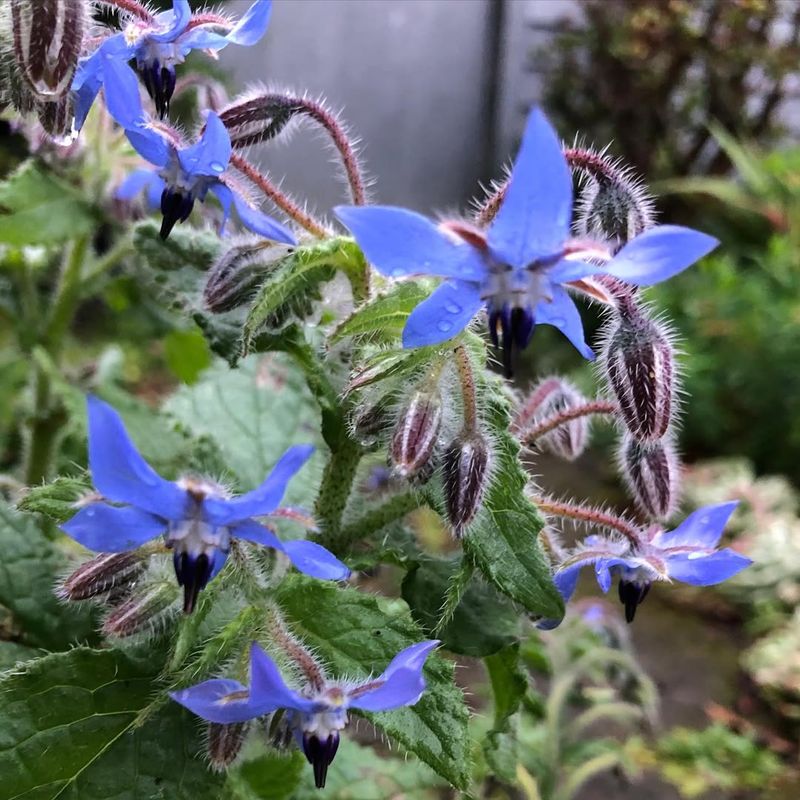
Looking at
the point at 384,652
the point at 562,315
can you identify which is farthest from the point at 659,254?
the point at 384,652

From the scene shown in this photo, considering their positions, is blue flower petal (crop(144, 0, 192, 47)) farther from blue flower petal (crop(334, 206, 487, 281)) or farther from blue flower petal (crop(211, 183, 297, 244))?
blue flower petal (crop(334, 206, 487, 281))

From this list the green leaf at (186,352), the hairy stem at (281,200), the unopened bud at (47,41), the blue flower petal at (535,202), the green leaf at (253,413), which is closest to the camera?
the blue flower petal at (535,202)

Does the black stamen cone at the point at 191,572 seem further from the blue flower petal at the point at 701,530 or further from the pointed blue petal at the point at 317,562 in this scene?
the blue flower petal at the point at 701,530

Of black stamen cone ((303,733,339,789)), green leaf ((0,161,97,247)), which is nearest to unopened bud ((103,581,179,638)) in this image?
black stamen cone ((303,733,339,789))

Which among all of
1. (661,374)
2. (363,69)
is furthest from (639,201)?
(363,69)

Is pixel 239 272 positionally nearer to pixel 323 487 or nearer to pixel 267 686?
pixel 323 487

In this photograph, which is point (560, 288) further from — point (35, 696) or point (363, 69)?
point (363, 69)

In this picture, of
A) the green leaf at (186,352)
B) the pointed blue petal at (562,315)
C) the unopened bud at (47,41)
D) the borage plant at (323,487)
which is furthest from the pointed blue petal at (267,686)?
the green leaf at (186,352)
